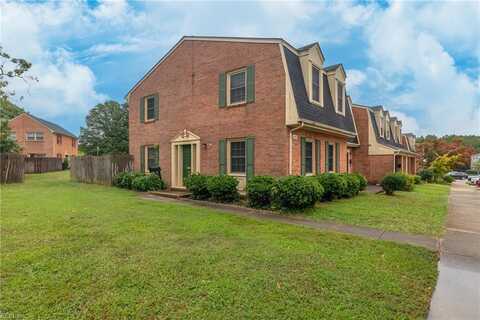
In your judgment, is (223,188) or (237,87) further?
(237,87)

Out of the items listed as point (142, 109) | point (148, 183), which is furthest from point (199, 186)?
point (142, 109)

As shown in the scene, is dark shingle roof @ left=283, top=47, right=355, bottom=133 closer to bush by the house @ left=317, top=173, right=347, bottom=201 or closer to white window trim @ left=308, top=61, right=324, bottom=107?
white window trim @ left=308, top=61, right=324, bottom=107

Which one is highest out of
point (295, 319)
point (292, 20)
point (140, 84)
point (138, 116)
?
point (292, 20)

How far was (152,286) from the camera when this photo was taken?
3248 millimetres

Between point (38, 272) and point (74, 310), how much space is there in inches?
53.6

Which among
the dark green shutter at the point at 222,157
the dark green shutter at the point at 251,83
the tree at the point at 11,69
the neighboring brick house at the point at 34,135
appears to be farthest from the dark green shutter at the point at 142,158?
the neighboring brick house at the point at 34,135

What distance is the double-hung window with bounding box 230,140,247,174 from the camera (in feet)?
36.4

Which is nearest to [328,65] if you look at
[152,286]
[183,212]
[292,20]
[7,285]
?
[292,20]

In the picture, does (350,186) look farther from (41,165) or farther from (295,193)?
(41,165)

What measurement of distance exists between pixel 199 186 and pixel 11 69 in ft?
50.8

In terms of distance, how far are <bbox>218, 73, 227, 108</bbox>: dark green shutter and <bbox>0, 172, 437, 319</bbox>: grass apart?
680 centimetres

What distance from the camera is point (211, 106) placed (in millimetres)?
12062

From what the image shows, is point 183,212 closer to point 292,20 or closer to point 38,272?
point 38,272

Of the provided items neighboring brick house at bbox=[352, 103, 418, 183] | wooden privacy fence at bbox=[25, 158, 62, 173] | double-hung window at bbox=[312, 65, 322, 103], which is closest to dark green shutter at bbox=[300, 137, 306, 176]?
double-hung window at bbox=[312, 65, 322, 103]
